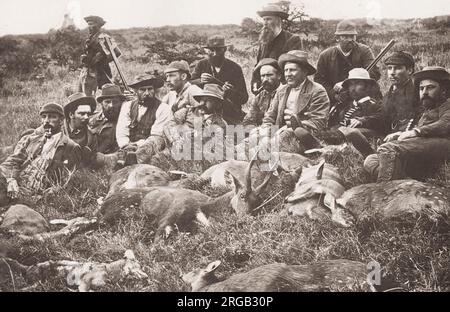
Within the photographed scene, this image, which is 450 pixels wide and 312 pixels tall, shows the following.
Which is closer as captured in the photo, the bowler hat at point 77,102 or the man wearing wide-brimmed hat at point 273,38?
the man wearing wide-brimmed hat at point 273,38

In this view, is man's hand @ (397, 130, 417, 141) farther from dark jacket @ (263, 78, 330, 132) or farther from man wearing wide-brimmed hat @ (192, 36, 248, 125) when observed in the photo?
man wearing wide-brimmed hat @ (192, 36, 248, 125)

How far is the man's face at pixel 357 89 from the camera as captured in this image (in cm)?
864

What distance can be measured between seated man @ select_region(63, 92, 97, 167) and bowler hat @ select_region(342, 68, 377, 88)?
380 cm

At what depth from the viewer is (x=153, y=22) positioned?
10.0m

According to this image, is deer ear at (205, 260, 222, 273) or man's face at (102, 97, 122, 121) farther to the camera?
man's face at (102, 97, 122, 121)

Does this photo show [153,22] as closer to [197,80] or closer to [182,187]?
[197,80]

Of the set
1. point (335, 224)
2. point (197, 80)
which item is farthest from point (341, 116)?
point (197, 80)

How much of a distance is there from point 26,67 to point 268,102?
14.5ft

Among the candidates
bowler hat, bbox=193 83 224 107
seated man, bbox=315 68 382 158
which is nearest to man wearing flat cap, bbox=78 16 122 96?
bowler hat, bbox=193 83 224 107

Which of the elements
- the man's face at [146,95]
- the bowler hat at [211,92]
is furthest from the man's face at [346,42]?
the man's face at [146,95]

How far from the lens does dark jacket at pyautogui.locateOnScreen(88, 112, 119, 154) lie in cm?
957

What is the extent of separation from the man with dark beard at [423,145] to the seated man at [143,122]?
3.15 m

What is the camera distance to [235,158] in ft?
29.4

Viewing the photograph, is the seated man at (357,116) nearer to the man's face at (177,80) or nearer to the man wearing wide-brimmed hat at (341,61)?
the man wearing wide-brimmed hat at (341,61)
